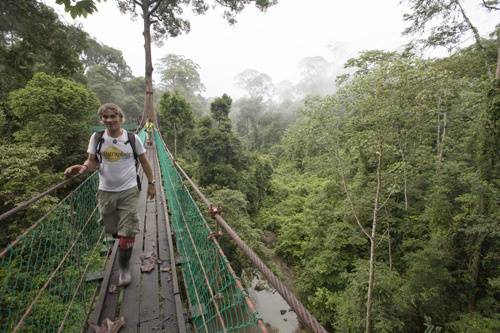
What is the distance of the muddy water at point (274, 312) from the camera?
868cm

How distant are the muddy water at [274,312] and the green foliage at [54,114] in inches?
289

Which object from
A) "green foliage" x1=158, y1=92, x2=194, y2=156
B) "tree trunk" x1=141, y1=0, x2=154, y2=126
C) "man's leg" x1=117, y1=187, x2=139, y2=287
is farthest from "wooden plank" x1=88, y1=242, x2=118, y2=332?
"green foliage" x1=158, y1=92, x2=194, y2=156

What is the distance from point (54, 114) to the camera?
7336mm

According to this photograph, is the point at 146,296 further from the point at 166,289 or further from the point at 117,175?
the point at 117,175

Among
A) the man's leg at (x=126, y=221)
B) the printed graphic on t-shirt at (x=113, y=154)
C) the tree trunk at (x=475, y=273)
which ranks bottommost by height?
the tree trunk at (x=475, y=273)

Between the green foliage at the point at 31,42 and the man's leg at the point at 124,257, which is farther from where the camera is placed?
the green foliage at the point at 31,42

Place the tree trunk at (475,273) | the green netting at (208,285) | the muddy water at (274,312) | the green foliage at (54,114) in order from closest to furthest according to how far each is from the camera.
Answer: the green netting at (208,285) < the tree trunk at (475,273) < the green foliage at (54,114) < the muddy water at (274,312)

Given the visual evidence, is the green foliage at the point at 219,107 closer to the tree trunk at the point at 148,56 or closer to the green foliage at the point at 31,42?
the tree trunk at the point at 148,56

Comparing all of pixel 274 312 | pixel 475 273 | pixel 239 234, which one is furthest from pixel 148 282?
pixel 274 312

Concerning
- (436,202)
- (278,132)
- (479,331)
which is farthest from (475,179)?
(278,132)

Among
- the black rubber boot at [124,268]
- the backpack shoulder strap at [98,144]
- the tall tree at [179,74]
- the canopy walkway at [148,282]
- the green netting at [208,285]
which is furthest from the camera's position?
the tall tree at [179,74]

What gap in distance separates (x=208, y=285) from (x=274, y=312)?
9.34m

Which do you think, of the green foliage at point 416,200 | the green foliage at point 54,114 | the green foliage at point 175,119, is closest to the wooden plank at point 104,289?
the green foliage at point 54,114

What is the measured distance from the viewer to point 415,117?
6.34 metres
